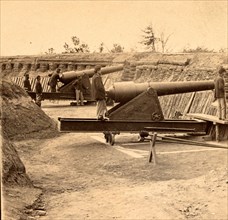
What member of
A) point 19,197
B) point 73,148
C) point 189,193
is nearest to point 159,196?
point 189,193

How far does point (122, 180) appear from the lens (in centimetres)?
736

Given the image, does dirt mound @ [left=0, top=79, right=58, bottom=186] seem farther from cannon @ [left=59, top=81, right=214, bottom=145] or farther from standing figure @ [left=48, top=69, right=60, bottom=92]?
standing figure @ [left=48, top=69, right=60, bottom=92]

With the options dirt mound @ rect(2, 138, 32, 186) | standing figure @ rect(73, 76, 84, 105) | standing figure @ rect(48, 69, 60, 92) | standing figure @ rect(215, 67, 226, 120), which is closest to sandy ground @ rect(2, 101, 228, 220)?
dirt mound @ rect(2, 138, 32, 186)

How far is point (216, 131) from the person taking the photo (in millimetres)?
10906

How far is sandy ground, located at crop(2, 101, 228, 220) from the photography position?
5.63 m

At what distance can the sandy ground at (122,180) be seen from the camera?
563 centimetres

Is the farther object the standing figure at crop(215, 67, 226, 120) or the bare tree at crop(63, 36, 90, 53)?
the bare tree at crop(63, 36, 90, 53)

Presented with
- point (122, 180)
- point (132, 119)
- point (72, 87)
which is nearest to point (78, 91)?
point (72, 87)

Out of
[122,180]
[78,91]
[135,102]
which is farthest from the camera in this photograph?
[78,91]

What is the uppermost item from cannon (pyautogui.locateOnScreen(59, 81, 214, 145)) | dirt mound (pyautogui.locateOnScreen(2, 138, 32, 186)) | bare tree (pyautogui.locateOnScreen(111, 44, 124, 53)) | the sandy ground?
bare tree (pyautogui.locateOnScreen(111, 44, 124, 53))

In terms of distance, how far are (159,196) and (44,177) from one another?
2.46 m

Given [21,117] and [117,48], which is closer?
[21,117]

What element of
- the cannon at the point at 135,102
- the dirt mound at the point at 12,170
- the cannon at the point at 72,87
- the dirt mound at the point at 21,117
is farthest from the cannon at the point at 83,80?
the dirt mound at the point at 12,170

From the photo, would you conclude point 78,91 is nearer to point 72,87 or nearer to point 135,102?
point 72,87
